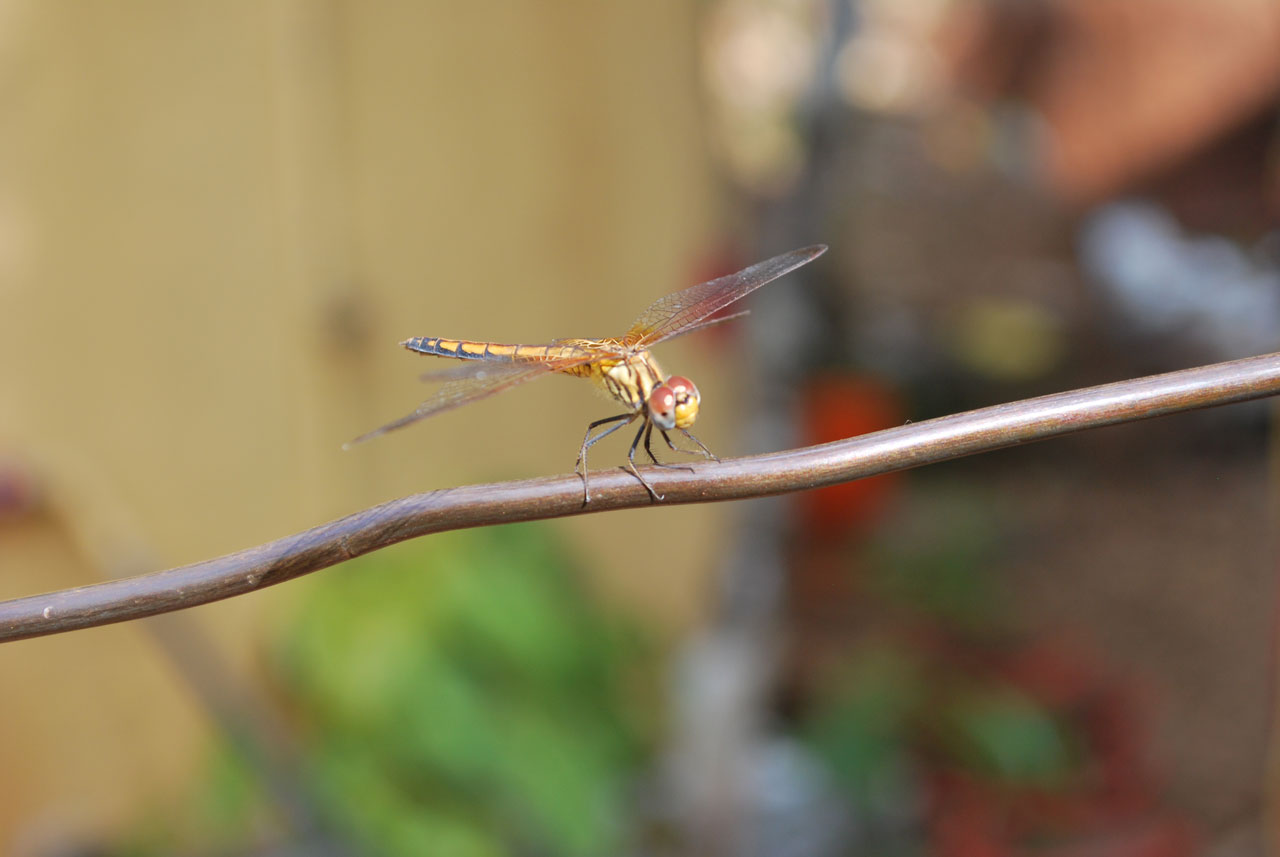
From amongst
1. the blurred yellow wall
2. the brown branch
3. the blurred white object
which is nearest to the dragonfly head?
the brown branch

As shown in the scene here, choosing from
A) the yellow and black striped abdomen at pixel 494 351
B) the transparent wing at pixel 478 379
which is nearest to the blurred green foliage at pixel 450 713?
the yellow and black striped abdomen at pixel 494 351

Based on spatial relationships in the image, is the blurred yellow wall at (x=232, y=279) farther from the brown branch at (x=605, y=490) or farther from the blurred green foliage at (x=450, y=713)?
the brown branch at (x=605, y=490)

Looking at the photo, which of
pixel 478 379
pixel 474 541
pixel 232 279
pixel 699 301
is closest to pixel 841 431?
pixel 474 541

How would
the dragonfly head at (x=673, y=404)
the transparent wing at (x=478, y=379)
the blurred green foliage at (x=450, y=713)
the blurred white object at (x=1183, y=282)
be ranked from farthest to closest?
1. the blurred white object at (x=1183, y=282)
2. the blurred green foliage at (x=450, y=713)
3. the dragonfly head at (x=673, y=404)
4. the transparent wing at (x=478, y=379)

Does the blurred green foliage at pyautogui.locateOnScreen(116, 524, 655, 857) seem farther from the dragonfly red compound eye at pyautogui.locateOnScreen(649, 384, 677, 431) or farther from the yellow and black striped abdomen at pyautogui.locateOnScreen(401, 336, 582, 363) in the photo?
the dragonfly red compound eye at pyautogui.locateOnScreen(649, 384, 677, 431)

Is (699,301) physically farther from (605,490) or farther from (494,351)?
(605,490)
